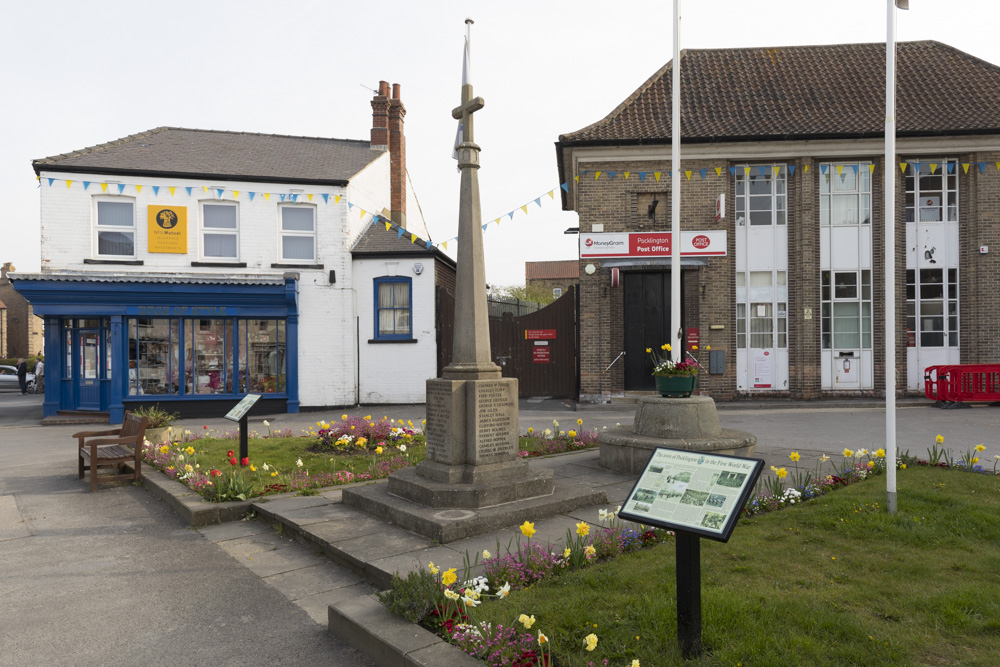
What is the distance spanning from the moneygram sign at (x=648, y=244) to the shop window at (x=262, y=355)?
9.55 m

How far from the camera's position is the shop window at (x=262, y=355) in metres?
18.1

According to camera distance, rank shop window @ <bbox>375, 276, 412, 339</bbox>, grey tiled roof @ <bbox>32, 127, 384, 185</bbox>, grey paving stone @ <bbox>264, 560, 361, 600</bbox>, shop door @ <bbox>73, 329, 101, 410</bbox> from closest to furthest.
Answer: grey paving stone @ <bbox>264, 560, 361, 600</bbox> < grey tiled roof @ <bbox>32, 127, 384, 185</bbox> < shop door @ <bbox>73, 329, 101, 410</bbox> < shop window @ <bbox>375, 276, 412, 339</bbox>

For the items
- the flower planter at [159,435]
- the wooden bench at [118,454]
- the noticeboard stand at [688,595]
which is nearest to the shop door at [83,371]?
the flower planter at [159,435]

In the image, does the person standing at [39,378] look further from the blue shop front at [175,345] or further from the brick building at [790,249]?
the brick building at [790,249]

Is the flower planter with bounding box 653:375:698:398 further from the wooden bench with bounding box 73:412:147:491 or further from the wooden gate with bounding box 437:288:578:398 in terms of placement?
the wooden gate with bounding box 437:288:578:398

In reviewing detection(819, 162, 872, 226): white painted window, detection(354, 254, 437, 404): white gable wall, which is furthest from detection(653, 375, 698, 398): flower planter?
detection(819, 162, 872, 226): white painted window

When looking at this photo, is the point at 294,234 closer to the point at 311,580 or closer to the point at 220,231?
the point at 220,231

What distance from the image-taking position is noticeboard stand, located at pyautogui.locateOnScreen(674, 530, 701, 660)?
3005 millimetres

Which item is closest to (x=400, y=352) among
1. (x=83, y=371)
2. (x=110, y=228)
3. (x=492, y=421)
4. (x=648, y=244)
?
(x=648, y=244)

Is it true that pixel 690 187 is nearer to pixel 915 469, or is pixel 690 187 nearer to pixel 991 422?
pixel 991 422

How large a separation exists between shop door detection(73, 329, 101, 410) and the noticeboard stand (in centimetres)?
1943

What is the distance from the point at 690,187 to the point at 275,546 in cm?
1534

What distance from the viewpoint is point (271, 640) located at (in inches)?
155

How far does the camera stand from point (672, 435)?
7.60 metres
